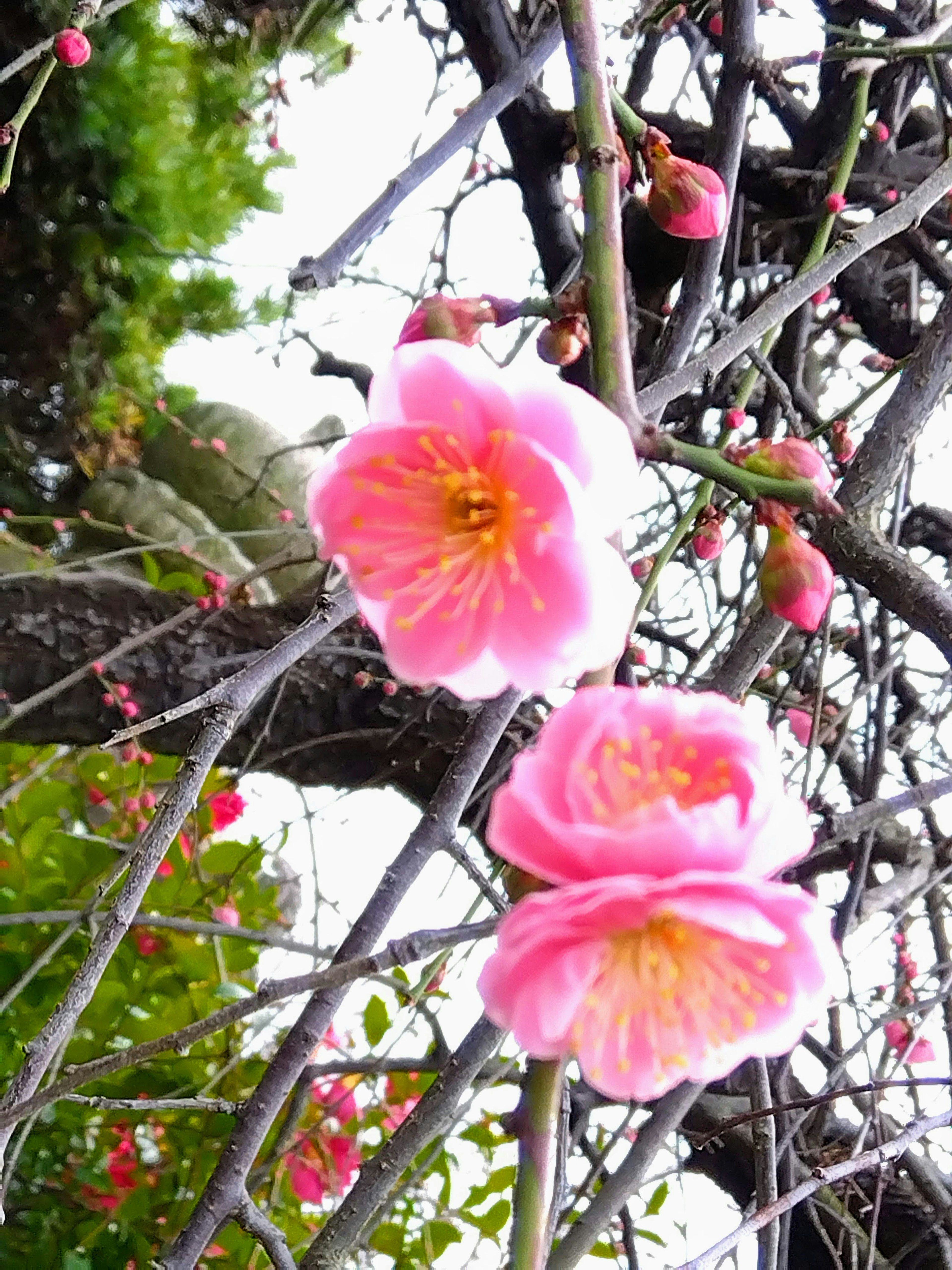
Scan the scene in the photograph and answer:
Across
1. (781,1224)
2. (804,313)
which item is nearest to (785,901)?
(781,1224)

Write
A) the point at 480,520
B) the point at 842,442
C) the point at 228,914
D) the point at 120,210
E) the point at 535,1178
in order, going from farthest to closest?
the point at 120,210
the point at 228,914
the point at 842,442
the point at 480,520
the point at 535,1178

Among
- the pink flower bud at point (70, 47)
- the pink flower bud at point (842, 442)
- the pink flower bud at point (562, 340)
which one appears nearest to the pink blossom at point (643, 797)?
the pink flower bud at point (562, 340)

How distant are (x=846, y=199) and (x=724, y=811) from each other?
0.94 metres

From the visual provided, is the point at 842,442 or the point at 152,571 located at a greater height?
the point at 152,571

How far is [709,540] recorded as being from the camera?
1.68 ft

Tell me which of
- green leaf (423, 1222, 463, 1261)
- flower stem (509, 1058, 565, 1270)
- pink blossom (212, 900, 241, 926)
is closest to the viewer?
flower stem (509, 1058, 565, 1270)

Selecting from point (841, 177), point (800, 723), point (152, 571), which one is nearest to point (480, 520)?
point (841, 177)

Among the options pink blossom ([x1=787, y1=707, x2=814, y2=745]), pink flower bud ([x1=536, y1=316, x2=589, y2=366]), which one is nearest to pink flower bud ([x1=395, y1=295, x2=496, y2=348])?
pink flower bud ([x1=536, y1=316, x2=589, y2=366])

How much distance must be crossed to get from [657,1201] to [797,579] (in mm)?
888

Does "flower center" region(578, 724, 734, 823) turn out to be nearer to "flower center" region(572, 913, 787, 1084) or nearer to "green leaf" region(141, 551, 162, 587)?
"flower center" region(572, 913, 787, 1084)

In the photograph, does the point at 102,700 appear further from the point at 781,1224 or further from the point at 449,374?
the point at 449,374

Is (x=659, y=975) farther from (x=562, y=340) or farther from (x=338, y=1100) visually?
(x=338, y=1100)

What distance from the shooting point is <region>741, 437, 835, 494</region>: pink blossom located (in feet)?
1.00

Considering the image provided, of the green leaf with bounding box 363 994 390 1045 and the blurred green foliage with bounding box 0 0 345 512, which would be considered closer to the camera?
the green leaf with bounding box 363 994 390 1045
